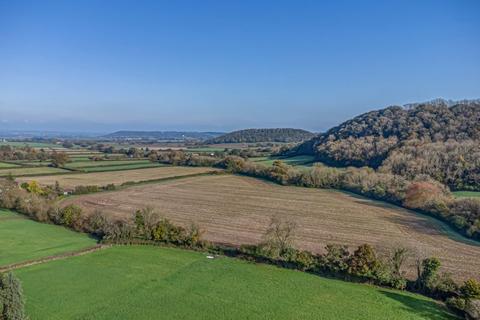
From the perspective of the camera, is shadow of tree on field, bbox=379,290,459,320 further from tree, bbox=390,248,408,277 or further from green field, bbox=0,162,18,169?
green field, bbox=0,162,18,169

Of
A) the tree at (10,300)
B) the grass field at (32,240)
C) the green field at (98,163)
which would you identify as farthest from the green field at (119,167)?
the tree at (10,300)

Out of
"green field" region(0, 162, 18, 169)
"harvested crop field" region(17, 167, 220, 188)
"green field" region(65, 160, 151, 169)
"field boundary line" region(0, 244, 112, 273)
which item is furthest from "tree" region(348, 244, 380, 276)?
"green field" region(0, 162, 18, 169)

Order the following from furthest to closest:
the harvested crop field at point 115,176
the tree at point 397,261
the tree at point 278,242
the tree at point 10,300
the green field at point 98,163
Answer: the green field at point 98,163 → the harvested crop field at point 115,176 → the tree at point 278,242 → the tree at point 397,261 → the tree at point 10,300

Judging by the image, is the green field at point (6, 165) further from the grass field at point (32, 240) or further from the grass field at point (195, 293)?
the grass field at point (195, 293)

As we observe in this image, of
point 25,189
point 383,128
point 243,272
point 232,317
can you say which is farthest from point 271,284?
point 383,128

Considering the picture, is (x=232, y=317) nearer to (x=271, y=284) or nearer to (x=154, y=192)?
(x=271, y=284)

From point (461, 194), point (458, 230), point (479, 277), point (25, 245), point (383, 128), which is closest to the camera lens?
point (479, 277)
